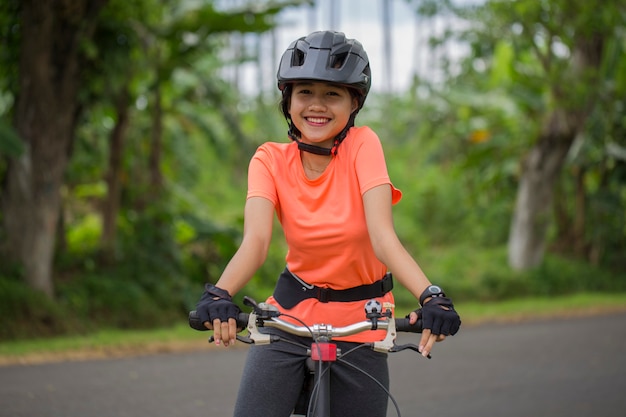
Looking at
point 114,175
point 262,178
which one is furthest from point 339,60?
point 114,175

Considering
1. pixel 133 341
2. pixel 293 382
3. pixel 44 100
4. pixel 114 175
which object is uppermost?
pixel 44 100

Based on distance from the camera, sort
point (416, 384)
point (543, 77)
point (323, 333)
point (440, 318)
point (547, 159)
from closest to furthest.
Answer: point (440, 318) → point (323, 333) → point (416, 384) → point (543, 77) → point (547, 159)

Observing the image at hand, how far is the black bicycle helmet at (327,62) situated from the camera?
10.6ft

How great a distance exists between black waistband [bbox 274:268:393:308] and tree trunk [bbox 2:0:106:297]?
8297 mm

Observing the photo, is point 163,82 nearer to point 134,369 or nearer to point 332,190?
point 134,369

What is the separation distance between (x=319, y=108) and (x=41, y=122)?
8.48 metres

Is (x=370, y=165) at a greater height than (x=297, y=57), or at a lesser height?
lesser

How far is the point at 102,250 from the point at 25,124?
8.56ft

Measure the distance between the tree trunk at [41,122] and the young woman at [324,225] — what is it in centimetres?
824

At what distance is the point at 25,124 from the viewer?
440 inches

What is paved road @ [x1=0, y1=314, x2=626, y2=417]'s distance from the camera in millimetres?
7227

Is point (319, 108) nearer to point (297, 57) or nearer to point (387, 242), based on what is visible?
point (297, 57)

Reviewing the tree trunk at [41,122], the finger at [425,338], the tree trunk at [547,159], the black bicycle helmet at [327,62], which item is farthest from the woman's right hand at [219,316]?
the tree trunk at [547,159]

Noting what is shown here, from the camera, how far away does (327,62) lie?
3.24 metres
